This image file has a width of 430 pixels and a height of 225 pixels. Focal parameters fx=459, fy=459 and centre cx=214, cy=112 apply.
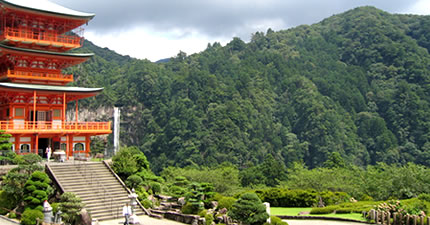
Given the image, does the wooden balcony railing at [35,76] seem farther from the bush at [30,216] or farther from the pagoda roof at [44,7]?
the bush at [30,216]

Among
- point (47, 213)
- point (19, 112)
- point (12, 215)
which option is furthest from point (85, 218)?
point (19, 112)

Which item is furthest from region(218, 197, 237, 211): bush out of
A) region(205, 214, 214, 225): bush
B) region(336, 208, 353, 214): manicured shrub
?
region(336, 208, 353, 214): manicured shrub

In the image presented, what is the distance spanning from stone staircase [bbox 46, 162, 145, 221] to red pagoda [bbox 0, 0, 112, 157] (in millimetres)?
3862

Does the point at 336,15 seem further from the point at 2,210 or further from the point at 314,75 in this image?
the point at 2,210

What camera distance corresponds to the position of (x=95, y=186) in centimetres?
2061

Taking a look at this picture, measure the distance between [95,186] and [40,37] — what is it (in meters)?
11.0

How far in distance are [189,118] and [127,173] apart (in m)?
56.0

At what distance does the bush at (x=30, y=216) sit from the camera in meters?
16.9

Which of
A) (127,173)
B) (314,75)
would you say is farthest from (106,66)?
(127,173)

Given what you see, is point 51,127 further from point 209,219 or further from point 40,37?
point 209,219

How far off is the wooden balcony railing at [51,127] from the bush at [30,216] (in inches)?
301

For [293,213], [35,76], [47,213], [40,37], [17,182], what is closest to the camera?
[47,213]

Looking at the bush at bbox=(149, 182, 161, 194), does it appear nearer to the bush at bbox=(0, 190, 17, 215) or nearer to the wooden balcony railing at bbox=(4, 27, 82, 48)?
the bush at bbox=(0, 190, 17, 215)

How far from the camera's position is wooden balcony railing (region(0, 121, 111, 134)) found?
2400 cm
